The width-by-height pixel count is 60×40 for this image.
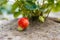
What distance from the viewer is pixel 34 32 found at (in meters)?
0.93

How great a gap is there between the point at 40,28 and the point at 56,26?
0.11m

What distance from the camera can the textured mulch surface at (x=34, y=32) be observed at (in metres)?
0.86

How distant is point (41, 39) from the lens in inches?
32.8

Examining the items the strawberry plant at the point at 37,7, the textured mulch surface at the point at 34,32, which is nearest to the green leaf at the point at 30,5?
the strawberry plant at the point at 37,7

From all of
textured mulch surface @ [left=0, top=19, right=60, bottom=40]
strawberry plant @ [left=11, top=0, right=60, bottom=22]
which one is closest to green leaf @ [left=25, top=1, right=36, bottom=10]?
strawberry plant @ [left=11, top=0, right=60, bottom=22]

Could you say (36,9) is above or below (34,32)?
above

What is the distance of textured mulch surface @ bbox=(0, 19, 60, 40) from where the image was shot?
855 mm

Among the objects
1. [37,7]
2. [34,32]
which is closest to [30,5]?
[37,7]

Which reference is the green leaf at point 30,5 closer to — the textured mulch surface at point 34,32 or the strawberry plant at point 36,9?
the strawberry plant at point 36,9

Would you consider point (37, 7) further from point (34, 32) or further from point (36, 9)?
point (34, 32)

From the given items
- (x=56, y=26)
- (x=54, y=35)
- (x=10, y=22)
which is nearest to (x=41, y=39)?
(x=54, y=35)

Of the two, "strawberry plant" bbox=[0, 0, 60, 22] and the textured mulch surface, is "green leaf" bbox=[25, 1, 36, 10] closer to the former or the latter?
"strawberry plant" bbox=[0, 0, 60, 22]

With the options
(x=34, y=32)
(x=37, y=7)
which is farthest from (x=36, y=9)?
(x=34, y=32)

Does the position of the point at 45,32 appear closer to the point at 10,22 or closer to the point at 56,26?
the point at 56,26
